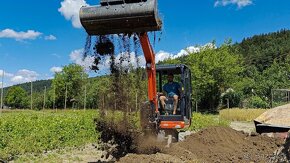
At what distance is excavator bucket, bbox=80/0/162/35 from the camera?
7004mm

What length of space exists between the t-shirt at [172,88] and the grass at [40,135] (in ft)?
6.77

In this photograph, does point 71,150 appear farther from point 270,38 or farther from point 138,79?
point 270,38

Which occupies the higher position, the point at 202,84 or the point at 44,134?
the point at 202,84

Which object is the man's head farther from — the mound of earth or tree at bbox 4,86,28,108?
tree at bbox 4,86,28,108

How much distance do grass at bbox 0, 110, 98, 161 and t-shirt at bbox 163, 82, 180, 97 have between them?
6.77ft

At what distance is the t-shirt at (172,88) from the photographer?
10.0 meters

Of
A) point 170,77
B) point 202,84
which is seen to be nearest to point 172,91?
point 170,77

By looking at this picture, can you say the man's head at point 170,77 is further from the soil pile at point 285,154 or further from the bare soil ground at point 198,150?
the soil pile at point 285,154

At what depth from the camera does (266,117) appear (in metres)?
10.6

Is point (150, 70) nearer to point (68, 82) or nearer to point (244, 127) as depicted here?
point (244, 127)

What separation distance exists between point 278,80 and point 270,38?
79.3m

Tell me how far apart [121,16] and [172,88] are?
137 inches

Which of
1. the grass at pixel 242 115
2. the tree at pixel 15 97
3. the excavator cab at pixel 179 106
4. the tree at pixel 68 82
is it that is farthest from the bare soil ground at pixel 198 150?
the tree at pixel 15 97

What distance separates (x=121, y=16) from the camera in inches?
279
